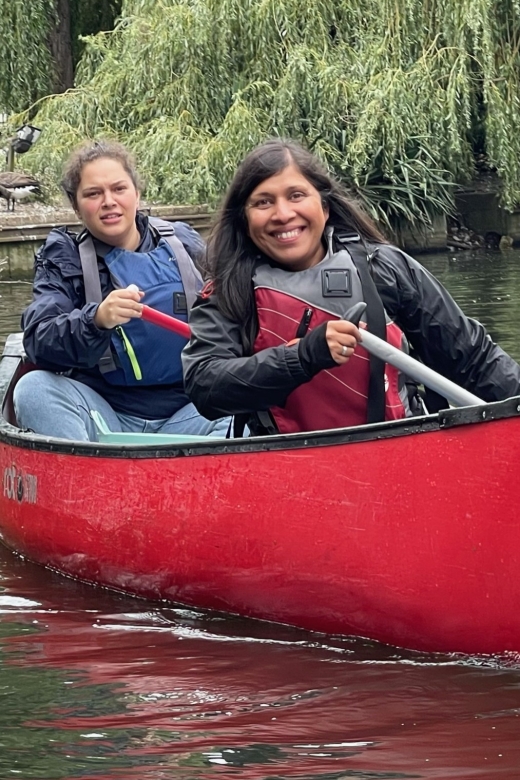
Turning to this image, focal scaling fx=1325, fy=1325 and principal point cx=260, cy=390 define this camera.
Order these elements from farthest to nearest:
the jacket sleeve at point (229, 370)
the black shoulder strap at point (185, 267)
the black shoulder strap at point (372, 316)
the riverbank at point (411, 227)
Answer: the riverbank at point (411, 227) → the black shoulder strap at point (185, 267) → the black shoulder strap at point (372, 316) → the jacket sleeve at point (229, 370)

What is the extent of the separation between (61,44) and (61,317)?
543 inches

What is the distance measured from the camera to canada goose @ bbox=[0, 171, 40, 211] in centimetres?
1345

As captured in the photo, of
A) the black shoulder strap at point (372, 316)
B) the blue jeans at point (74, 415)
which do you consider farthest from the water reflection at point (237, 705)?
the blue jeans at point (74, 415)

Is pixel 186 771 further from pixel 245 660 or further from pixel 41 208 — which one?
pixel 41 208

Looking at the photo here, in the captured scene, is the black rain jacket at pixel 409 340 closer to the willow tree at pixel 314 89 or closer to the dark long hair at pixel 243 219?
the dark long hair at pixel 243 219

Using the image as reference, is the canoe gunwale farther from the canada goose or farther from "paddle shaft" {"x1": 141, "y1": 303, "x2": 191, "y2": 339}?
the canada goose

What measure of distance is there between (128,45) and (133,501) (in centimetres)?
1080

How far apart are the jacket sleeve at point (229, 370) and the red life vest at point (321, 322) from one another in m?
0.09

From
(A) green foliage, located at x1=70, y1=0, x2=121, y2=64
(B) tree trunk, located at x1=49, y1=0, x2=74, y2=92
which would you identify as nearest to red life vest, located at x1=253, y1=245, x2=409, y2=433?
(B) tree trunk, located at x1=49, y1=0, x2=74, y2=92

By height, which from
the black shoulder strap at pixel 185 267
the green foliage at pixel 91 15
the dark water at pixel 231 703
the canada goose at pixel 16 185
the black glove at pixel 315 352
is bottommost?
the dark water at pixel 231 703

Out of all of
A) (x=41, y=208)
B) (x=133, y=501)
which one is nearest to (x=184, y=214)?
(x=41, y=208)

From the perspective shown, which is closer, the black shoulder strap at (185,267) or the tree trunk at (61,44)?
the black shoulder strap at (185,267)

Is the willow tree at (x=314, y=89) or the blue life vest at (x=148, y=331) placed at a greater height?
the willow tree at (x=314, y=89)

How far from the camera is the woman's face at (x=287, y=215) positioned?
3.30m
